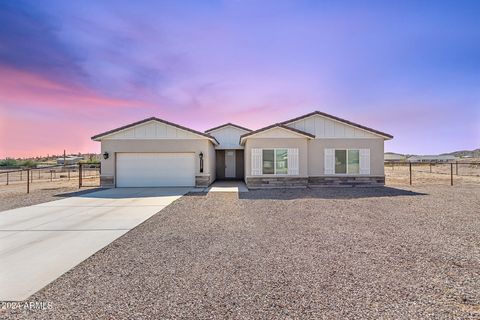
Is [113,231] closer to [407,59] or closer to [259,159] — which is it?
[259,159]

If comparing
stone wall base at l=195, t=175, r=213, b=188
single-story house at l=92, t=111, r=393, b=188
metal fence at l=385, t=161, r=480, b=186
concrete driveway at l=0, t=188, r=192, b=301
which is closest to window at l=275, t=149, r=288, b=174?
single-story house at l=92, t=111, r=393, b=188

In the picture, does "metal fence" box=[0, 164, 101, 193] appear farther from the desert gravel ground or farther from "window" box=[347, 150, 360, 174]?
"window" box=[347, 150, 360, 174]

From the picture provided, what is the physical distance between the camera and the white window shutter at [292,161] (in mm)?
14617

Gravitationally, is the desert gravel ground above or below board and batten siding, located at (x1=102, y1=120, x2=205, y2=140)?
below

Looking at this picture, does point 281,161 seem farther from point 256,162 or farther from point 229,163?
point 229,163

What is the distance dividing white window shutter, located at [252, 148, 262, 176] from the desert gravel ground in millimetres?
7443

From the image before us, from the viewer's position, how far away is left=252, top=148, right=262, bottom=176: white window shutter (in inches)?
574

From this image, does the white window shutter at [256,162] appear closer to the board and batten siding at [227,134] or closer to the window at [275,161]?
the window at [275,161]

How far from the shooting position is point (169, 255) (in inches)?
179

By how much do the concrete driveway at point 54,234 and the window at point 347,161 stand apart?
9.76m

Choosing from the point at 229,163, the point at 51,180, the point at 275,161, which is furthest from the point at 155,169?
the point at 51,180

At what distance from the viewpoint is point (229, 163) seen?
21.9 metres

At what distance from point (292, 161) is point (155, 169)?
769 cm

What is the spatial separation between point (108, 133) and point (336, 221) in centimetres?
1289
